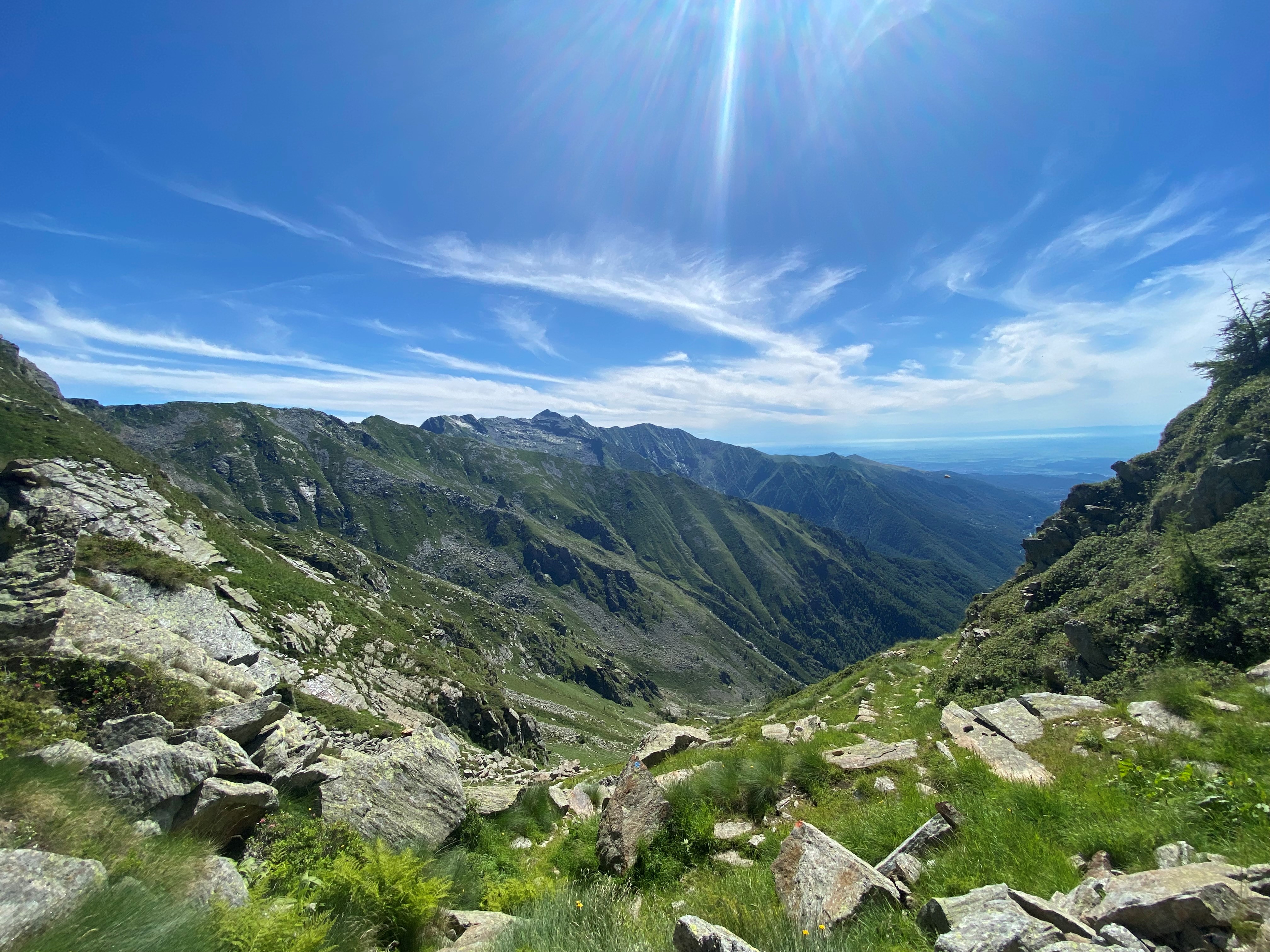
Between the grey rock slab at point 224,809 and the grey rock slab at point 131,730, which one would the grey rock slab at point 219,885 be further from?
the grey rock slab at point 131,730

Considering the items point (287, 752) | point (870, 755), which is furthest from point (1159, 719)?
point (287, 752)

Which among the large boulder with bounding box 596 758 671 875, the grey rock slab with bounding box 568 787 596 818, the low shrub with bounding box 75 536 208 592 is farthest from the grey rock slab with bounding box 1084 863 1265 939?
the low shrub with bounding box 75 536 208 592

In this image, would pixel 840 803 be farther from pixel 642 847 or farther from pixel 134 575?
pixel 134 575

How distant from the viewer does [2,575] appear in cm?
1205

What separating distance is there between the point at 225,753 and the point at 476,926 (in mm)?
6415

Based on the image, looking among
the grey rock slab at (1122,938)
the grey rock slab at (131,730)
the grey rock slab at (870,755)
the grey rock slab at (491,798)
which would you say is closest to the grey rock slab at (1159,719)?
the grey rock slab at (870,755)

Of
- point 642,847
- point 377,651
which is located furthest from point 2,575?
point 377,651

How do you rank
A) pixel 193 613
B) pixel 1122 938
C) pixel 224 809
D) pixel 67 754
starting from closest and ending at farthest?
pixel 1122 938 < pixel 67 754 < pixel 224 809 < pixel 193 613

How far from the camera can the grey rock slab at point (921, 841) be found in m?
6.26

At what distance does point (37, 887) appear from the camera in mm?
4344

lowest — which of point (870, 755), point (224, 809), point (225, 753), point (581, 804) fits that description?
point (581, 804)

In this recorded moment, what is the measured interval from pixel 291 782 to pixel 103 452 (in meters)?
155

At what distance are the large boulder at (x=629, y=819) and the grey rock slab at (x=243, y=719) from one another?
8.82 metres

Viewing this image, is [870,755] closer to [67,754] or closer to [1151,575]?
[67,754]
